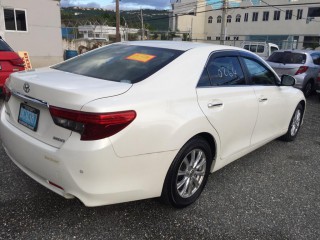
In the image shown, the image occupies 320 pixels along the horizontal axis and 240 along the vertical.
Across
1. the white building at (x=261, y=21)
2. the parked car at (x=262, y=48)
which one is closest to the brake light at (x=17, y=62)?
the parked car at (x=262, y=48)

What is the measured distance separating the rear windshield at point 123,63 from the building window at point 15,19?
48.2 feet

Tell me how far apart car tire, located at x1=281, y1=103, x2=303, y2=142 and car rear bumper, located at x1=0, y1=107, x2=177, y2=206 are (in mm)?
3169

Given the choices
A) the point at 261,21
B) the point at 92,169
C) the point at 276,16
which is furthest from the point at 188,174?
the point at 261,21

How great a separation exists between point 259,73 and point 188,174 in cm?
179

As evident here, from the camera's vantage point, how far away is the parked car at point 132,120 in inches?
87.7

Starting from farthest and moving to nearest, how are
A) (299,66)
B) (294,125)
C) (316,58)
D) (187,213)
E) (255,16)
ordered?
(255,16)
(316,58)
(299,66)
(294,125)
(187,213)

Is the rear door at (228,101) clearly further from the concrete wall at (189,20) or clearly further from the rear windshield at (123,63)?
the concrete wall at (189,20)

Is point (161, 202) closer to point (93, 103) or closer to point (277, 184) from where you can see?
point (93, 103)

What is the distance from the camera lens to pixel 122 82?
8.45ft

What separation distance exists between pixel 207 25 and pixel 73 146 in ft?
216

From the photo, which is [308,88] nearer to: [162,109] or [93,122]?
[162,109]

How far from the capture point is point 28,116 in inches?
102

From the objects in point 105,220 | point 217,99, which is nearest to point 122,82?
point 217,99

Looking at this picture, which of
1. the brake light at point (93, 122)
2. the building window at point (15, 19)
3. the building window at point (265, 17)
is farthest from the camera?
the building window at point (265, 17)
